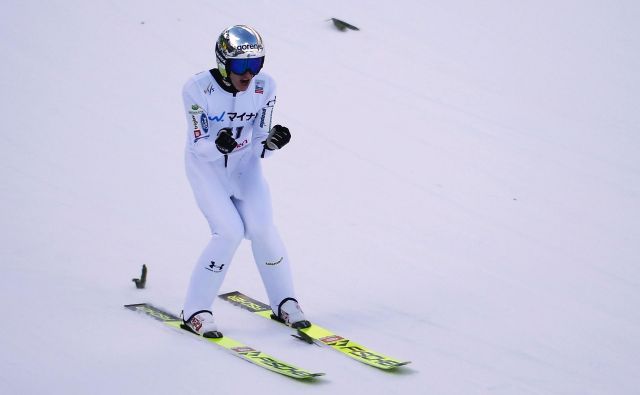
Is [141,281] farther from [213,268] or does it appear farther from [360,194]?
[360,194]

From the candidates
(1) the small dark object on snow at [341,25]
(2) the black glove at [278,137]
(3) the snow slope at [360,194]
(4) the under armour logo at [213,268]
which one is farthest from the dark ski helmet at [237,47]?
(1) the small dark object on snow at [341,25]

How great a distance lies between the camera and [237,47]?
21.9ft

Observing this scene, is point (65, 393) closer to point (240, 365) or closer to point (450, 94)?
point (240, 365)

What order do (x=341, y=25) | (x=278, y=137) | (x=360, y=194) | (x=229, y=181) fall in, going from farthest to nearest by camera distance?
1. (x=341, y=25)
2. (x=360, y=194)
3. (x=229, y=181)
4. (x=278, y=137)

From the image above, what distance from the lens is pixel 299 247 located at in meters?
8.98

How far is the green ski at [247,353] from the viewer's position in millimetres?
6227

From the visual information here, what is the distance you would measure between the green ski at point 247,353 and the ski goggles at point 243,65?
1800mm

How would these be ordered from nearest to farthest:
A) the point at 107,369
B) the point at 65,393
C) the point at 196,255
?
the point at 65,393 → the point at 107,369 → the point at 196,255

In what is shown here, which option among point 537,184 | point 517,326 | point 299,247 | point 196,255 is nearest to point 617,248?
point 537,184

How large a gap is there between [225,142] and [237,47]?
639mm

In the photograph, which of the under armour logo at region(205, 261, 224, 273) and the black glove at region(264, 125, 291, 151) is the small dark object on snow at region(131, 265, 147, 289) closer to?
the under armour logo at region(205, 261, 224, 273)

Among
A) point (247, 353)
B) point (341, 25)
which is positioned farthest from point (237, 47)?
point (341, 25)

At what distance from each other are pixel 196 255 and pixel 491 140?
434 centimetres

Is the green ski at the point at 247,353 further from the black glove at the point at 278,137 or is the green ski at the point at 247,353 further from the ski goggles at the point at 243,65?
the ski goggles at the point at 243,65
